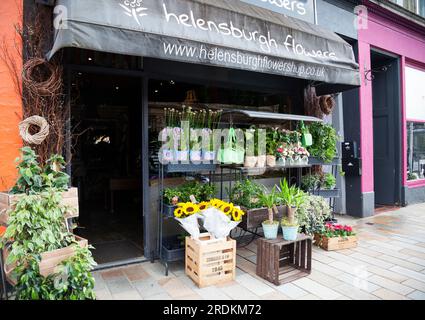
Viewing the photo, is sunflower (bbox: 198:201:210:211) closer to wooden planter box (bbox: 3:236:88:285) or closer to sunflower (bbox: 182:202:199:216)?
sunflower (bbox: 182:202:199:216)

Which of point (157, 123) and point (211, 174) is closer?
point (157, 123)

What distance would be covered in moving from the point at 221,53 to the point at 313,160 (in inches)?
108

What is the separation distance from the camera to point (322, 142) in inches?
211

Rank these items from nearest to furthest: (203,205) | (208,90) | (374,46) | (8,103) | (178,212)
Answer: (8,103), (178,212), (203,205), (208,90), (374,46)

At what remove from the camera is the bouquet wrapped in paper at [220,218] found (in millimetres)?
3596

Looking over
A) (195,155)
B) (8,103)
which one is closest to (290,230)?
(195,155)

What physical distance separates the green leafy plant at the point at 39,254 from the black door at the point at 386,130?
25.9 feet

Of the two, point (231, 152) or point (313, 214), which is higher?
Answer: point (231, 152)

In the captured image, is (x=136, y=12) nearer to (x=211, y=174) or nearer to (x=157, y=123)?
(x=157, y=123)

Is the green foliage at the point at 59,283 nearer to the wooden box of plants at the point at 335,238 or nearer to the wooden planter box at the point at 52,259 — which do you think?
the wooden planter box at the point at 52,259

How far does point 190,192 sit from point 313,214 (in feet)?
6.52

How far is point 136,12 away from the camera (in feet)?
A: 10.1

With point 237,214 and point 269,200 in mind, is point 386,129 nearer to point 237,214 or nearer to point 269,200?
point 269,200

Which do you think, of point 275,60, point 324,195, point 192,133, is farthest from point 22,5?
point 324,195
